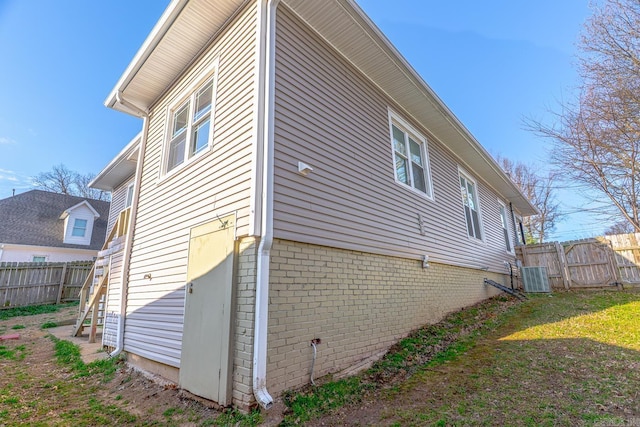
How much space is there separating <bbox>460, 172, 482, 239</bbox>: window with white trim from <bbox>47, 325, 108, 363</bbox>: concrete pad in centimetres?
988

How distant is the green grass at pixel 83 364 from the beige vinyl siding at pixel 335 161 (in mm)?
4366

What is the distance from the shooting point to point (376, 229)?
508 centimetres

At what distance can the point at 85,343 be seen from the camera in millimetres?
7133

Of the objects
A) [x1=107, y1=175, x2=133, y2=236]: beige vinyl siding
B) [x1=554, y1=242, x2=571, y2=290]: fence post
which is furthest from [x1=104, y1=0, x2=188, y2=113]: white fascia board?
[x1=554, y1=242, x2=571, y2=290]: fence post

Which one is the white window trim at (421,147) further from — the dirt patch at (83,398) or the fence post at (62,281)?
the fence post at (62,281)

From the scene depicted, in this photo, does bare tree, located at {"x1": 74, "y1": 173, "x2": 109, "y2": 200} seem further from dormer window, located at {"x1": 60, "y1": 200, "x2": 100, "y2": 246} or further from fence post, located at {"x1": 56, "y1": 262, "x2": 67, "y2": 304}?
fence post, located at {"x1": 56, "y1": 262, "x2": 67, "y2": 304}

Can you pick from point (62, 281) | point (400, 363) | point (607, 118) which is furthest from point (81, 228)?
point (607, 118)

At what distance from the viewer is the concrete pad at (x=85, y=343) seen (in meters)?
5.94

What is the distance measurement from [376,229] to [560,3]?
359 inches

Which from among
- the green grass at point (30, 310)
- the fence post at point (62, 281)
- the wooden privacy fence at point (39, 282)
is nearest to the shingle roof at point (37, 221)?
the wooden privacy fence at point (39, 282)

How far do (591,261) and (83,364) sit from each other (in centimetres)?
1600

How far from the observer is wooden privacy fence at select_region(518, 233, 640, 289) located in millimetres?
10586

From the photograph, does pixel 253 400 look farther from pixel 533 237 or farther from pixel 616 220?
pixel 533 237

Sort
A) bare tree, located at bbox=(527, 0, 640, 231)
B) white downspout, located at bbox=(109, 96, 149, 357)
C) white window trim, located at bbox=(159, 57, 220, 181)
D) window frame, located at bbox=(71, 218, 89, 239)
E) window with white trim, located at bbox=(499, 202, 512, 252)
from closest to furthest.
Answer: white window trim, located at bbox=(159, 57, 220, 181) < white downspout, located at bbox=(109, 96, 149, 357) < bare tree, located at bbox=(527, 0, 640, 231) < window with white trim, located at bbox=(499, 202, 512, 252) < window frame, located at bbox=(71, 218, 89, 239)
